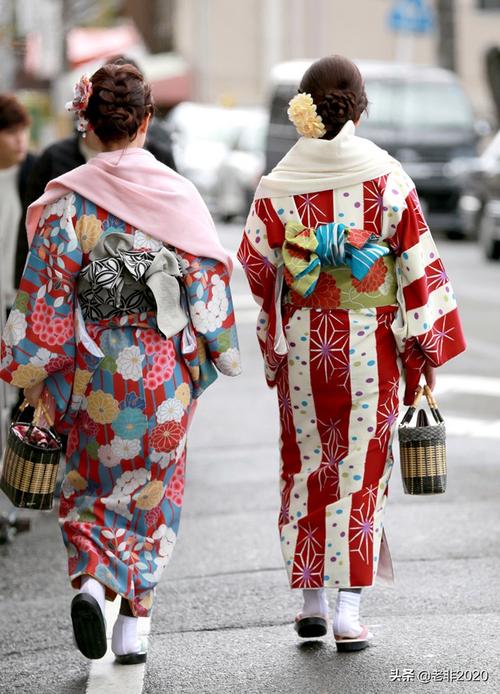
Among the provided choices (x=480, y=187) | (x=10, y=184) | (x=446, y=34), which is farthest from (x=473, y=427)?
(x=446, y=34)

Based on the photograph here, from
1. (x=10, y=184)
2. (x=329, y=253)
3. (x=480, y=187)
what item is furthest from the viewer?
(x=480, y=187)

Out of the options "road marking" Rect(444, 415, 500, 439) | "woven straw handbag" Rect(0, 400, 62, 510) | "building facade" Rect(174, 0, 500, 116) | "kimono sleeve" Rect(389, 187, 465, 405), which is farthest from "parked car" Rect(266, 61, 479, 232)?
"building facade" Rect(174, 0, 500, 116)

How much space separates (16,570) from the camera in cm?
561

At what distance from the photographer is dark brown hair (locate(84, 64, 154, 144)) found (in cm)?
423

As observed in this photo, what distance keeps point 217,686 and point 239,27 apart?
3861cm

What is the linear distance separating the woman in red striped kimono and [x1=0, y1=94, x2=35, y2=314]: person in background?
Answer: 263 centimetres

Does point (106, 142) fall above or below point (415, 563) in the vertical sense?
above

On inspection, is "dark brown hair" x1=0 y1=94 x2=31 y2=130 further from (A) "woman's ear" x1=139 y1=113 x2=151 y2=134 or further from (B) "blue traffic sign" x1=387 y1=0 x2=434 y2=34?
(B) "blue traffic sign" x1=387 y1=0 x2=434 y2=34

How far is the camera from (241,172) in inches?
886

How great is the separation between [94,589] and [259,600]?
3.05 ft

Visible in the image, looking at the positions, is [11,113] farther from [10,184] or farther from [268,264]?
[268,264]

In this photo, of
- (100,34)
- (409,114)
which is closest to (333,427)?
(409,114)

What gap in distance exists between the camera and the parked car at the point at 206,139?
84.7 feet

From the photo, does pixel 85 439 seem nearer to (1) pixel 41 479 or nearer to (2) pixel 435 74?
(1) pixel 41 479
